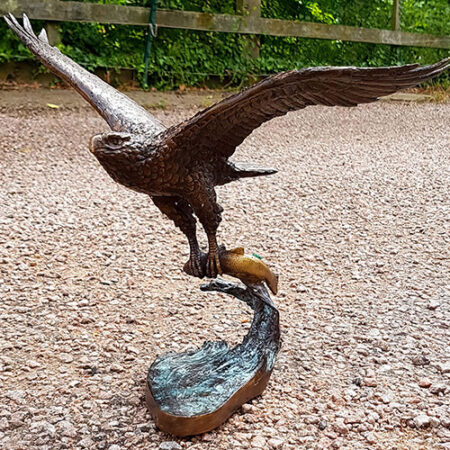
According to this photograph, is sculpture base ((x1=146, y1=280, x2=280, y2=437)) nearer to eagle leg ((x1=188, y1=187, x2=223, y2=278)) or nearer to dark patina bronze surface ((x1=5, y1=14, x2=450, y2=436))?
dark patina bronze surface ((x1=5, y1=14, x2=450, y2=436))

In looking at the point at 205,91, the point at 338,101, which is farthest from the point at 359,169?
the point at 338,101

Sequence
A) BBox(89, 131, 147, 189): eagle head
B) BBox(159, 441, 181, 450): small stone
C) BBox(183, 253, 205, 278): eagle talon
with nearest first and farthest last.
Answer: BBox(89, 131, 147, 189): eagle head
BBox(159, 441, 181, 450): small stone
BBox(183, 253, 205, 278): eagle talon

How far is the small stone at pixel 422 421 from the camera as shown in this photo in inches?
79.4

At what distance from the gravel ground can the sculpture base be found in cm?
8

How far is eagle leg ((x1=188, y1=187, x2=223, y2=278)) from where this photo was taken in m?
1.94

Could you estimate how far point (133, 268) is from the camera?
10.8ft

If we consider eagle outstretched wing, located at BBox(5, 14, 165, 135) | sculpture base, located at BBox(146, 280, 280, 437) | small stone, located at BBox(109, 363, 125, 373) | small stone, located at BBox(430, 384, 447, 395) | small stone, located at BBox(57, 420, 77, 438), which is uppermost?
eagle outstretched wing, located at BBox(5, 14, 165, 135)

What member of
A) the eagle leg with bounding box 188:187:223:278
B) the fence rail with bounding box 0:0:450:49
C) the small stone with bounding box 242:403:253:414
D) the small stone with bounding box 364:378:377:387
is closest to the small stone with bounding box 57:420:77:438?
the small stone with bounding box 242:403:253:414

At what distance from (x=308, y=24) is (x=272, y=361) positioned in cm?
625

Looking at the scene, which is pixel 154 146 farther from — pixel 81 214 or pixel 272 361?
pixel 81 214

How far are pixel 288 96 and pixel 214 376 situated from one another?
0.97m

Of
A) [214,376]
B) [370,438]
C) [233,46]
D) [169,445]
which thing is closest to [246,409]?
[214,376]

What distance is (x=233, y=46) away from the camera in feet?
25.1

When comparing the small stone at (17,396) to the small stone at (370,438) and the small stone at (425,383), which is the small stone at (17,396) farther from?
the small stone at (425,383)
